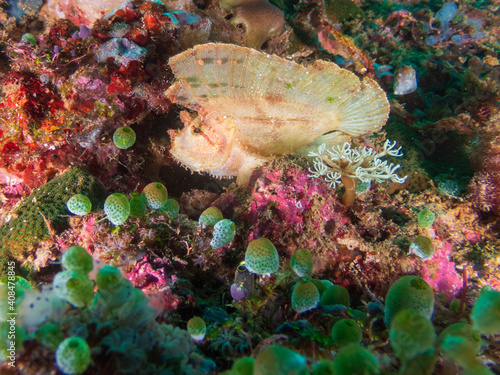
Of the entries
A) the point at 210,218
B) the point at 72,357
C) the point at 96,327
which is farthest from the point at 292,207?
the point at 72,357

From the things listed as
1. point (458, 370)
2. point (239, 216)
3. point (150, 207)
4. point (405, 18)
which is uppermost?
point (405, 18)

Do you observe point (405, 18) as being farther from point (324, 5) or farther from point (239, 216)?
point (239, 216)

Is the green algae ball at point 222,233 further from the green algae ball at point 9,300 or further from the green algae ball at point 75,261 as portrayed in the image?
the green algae ball at point 9,300

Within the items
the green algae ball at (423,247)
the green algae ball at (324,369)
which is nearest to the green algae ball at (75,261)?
the green algae ball at (324,369)

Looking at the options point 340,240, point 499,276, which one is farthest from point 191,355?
point 499,276

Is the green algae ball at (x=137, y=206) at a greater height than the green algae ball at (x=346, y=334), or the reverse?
the green algae ball at (x=346, y=334)

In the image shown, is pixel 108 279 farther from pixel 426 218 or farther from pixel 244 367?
pixel 426 218
